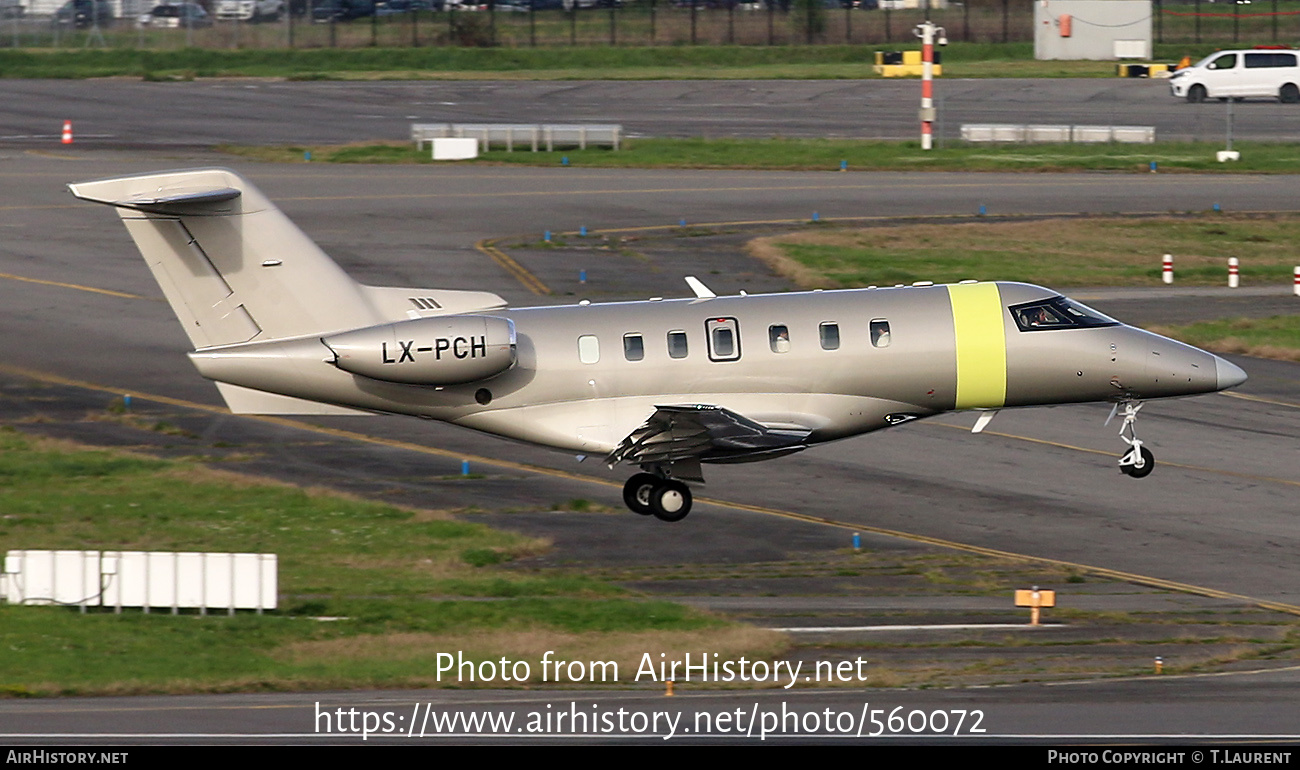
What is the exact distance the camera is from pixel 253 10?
126 meters

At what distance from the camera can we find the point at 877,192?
206ft

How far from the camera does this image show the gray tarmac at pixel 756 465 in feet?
79.1

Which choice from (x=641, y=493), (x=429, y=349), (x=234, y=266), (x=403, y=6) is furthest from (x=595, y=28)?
(x=429, y=349)

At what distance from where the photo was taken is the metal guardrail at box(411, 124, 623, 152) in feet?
233

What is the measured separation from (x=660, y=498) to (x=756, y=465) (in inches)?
276

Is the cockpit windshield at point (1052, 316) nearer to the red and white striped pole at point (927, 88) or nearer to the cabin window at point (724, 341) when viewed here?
the cabin window at point (724, 341)

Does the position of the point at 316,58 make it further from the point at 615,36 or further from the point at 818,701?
the point at 818,701

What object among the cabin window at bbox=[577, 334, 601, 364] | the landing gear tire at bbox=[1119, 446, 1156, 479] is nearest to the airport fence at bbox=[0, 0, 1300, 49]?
the landing gear tire at bbox=[1119, 446, 1156, 479]

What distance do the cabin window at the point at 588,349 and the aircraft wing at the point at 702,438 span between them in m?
1.37

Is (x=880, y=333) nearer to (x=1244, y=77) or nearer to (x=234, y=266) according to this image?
(x=234, y=266)

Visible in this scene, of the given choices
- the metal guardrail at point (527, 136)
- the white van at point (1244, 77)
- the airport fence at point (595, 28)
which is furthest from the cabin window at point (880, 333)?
the airport fence at point (595, 28)

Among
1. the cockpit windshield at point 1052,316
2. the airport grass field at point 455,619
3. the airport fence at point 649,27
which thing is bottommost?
the airport grass field at point 455,619

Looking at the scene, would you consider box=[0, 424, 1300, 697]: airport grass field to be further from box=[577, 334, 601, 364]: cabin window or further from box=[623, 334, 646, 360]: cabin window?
box=[623, 334, 646, 360]: cabin window

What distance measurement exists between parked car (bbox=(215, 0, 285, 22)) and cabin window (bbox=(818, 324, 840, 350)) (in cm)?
10073
